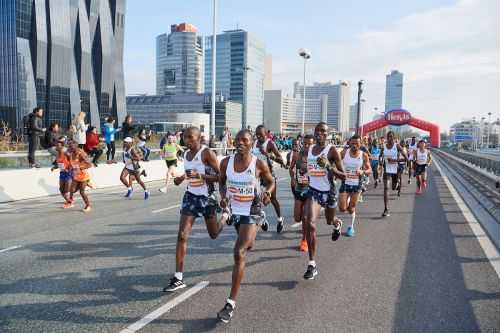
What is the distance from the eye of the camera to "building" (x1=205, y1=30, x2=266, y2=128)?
13212 centimetres

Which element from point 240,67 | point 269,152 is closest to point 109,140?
point 269,152

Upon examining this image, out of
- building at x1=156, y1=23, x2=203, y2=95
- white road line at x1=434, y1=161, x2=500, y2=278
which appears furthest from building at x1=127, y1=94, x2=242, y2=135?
white road line at x1=434, y1=161, x2=500, y2=278

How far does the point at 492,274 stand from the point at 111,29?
70.2 metres

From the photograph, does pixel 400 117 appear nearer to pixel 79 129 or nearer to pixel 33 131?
pixel 79 129

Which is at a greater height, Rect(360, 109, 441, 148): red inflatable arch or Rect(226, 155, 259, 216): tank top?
Rect(360, 109, 441, 148): red inflatable arch

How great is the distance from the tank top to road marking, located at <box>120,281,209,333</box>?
107cm

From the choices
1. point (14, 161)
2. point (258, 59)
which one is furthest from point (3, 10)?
point (258, 59)

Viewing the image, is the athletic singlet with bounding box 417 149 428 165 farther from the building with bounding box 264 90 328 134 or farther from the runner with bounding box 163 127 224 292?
the building with bounding box 264 90 328 134

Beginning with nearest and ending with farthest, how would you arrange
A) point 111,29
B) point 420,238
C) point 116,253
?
point 116,253 < point 420,238 < point 111,29

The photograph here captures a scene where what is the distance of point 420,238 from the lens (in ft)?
25.6

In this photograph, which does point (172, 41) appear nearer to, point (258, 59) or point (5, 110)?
point (258, 59)

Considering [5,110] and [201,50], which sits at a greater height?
[201,50]

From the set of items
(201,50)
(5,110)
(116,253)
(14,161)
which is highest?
(201,50)

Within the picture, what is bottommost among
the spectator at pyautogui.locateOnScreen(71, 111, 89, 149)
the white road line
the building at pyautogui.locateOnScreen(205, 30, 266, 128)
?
the white road line
